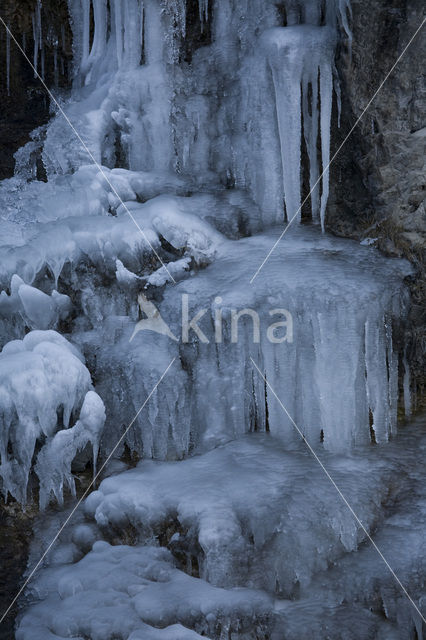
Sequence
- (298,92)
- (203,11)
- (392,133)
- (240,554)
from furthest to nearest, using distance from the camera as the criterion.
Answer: (203,11), (298,92), (392,133), (240,554)

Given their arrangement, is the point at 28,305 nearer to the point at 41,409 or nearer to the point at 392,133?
the point at 41,409

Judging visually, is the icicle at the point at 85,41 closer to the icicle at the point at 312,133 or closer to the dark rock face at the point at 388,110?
the icicle at the point at 312,133

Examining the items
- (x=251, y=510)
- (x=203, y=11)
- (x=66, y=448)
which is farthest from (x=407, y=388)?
(x=203, y=11)

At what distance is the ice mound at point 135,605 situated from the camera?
3.48 metres

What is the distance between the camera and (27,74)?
705 centimetres

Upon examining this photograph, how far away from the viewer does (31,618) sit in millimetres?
3680

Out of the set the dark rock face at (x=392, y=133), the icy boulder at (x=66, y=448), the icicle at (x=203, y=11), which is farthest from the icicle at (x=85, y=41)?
the icy boulder at (x=66, y=448)

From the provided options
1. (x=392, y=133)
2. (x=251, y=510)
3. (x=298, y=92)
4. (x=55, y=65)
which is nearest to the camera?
(x=251, y=510)

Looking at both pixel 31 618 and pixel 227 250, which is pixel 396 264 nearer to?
pixel 227 250

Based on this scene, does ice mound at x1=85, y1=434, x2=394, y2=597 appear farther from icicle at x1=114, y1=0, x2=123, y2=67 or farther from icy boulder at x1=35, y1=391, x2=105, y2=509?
icicle at x1=114, y1=0, x2=123, y2=67

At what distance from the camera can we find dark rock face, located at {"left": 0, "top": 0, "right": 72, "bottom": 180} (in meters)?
6.85

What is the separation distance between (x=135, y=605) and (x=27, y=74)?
5.10 m

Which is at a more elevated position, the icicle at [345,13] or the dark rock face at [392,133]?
the icicle at [345,13]

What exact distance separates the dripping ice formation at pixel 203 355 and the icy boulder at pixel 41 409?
1 centimetres
